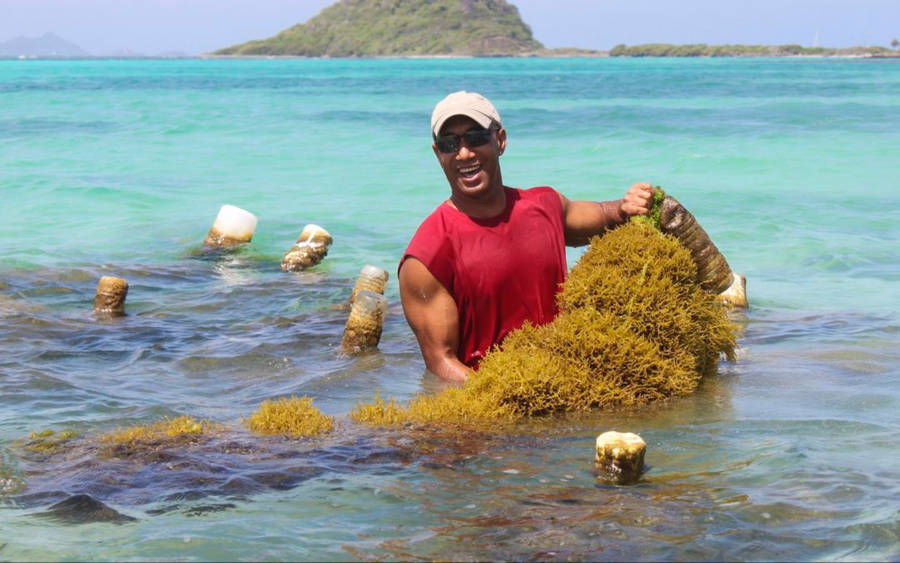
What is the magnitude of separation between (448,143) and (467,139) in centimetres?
10

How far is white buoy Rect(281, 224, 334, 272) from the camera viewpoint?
38.6 ft

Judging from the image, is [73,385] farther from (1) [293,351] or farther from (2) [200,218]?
(2) [200,218]

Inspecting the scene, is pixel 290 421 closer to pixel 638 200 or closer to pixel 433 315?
pixel 433 315

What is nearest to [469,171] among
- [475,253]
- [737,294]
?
[475,253]

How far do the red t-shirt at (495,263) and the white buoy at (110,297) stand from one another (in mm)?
4713

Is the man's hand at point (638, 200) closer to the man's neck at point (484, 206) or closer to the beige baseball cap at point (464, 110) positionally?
the man's neck at point (484, 206)

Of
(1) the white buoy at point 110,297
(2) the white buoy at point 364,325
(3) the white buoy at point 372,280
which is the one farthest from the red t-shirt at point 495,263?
(1) the white buoy at point 110,297

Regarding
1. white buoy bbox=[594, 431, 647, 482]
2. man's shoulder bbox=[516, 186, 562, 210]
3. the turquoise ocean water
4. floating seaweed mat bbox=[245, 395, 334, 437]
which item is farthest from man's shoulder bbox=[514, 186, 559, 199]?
white buoy bbox=[594, 431, 647, 482]

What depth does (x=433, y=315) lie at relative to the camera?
5.59m

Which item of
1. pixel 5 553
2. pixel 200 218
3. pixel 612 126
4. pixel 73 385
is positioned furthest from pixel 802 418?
pixel 612 126

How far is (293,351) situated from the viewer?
26.8ft

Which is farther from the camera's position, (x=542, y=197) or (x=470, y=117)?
(x=542, y=197)

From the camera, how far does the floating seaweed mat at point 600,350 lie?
527cm

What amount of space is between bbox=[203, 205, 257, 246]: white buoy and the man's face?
26.3 ft
